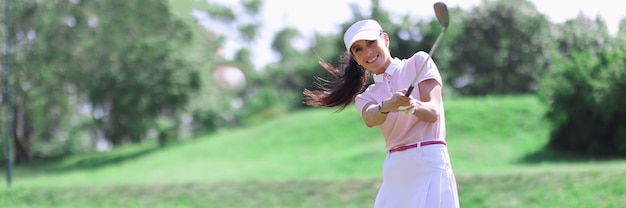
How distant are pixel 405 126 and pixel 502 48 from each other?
132ft

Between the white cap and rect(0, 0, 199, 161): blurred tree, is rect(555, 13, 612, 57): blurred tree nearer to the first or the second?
rect(0, 0, 199, 161): blurred tree

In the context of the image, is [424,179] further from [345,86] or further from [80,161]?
[80,161]

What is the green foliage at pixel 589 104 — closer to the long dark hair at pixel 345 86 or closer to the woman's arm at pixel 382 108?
the long dark hair at pixel 345 86

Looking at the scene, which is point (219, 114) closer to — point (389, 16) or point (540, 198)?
point (389, 16)

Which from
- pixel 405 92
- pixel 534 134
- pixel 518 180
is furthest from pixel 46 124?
pixel 405 92

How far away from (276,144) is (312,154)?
277cm

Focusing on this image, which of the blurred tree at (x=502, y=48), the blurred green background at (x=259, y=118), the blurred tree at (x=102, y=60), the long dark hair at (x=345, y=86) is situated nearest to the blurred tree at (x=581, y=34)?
the blurred green background at (x=259, y=118)

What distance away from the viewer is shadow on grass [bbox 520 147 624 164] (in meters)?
20.3

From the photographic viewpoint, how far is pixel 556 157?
21078 millimetres

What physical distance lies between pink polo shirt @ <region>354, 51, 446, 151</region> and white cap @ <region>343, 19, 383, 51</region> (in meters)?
0.19

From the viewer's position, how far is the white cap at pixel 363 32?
3.82 m

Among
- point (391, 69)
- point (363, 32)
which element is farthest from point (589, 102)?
point (363, 32)

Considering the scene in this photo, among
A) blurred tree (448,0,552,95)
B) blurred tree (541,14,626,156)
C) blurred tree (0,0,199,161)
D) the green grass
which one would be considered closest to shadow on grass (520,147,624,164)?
the green grass

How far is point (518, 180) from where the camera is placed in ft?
43.5
